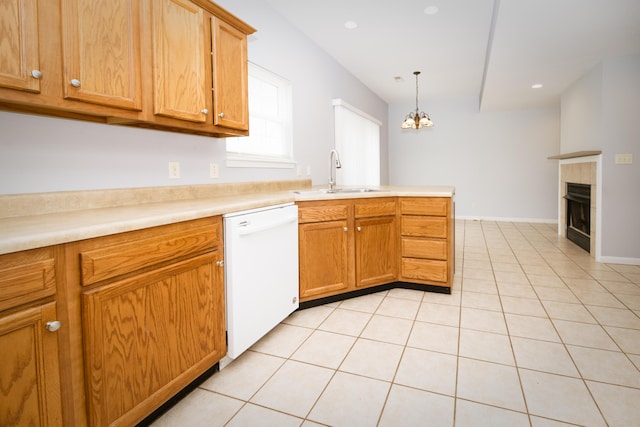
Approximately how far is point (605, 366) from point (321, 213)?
1.85 meters

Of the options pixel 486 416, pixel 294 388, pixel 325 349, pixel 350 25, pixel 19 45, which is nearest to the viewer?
pixel 19 45

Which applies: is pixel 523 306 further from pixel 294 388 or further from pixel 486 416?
pixel 294 388

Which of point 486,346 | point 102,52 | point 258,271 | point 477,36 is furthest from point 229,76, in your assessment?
point 477,36

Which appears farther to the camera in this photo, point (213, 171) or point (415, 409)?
point (213, 171)

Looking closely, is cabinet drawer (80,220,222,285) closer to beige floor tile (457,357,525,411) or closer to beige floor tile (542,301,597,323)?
beige floor tile (457,357,525,411)

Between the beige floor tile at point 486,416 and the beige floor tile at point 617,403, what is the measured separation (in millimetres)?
351

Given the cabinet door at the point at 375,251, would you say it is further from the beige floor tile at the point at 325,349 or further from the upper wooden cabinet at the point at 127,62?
the upper wooden cabinet at the point at 127,62

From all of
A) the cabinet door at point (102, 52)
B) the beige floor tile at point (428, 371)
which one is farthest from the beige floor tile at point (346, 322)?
the cabinet door at point (102, 52)

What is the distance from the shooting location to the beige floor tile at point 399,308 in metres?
2.54

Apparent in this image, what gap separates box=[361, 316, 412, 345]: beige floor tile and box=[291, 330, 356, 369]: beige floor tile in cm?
15

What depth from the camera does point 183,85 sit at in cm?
187

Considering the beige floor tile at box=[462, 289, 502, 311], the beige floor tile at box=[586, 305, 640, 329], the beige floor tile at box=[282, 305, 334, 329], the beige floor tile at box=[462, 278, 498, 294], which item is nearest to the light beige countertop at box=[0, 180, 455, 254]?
the beige floor tile at box=[282, 305, 334, 329]

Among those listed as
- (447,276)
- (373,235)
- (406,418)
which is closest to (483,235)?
(447,276)

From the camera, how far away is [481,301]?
9.20 ft
